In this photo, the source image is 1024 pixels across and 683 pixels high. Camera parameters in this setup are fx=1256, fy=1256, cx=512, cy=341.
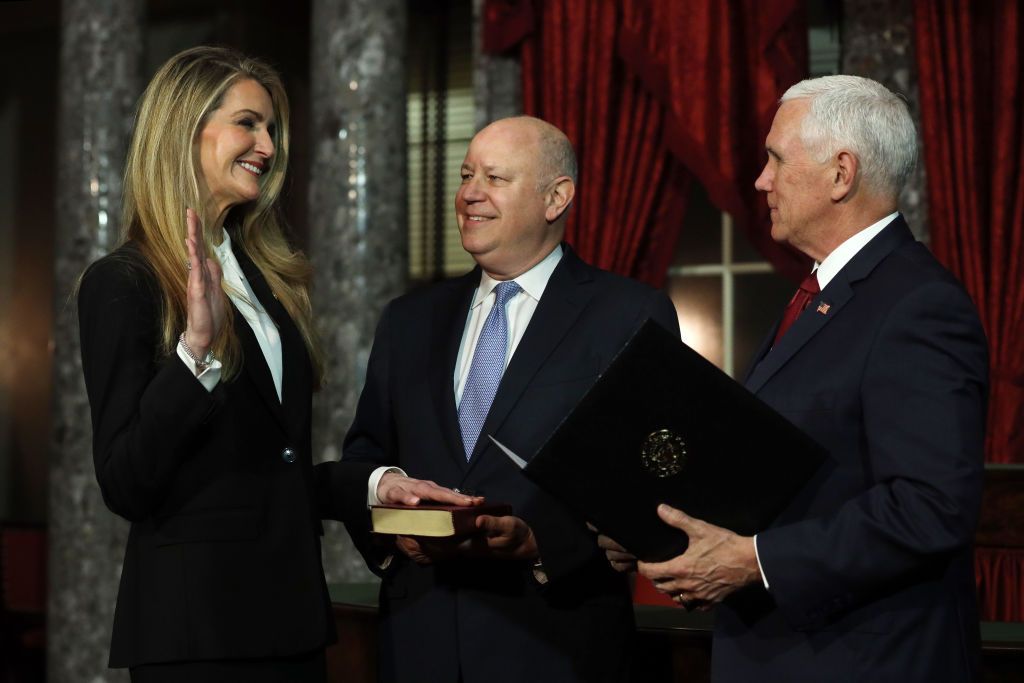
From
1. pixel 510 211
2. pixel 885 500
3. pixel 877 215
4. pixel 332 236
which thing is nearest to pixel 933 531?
pixel 885 500

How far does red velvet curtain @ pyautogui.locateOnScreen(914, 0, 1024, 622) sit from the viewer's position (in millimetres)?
4859

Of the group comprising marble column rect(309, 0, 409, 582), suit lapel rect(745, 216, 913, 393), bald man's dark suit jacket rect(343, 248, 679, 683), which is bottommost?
bald man's dark suit jacket rect(343, 248, 679, 683)

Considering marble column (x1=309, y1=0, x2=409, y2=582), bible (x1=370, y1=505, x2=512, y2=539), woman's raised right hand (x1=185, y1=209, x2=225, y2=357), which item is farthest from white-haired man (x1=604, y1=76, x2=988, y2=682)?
marble column (x1=309, y1=0, x2=409, y2=582)

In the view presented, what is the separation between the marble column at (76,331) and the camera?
18.4 ft

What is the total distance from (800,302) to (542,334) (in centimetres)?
65

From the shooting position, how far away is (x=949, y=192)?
4984 millimetres

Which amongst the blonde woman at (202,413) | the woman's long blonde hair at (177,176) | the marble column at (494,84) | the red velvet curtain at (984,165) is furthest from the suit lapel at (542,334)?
the marble column at (494,84)

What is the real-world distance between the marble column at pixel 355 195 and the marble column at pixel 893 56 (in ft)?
6.27

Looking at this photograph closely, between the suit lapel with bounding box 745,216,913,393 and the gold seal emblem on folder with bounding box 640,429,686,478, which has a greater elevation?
the suit lapel with bounding box 745,216,913,393

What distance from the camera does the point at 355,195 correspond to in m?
5.28

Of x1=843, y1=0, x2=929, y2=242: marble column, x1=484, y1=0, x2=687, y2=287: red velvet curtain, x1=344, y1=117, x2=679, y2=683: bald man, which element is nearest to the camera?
x1=344, y1=117, x2=679, y2=683: bald man

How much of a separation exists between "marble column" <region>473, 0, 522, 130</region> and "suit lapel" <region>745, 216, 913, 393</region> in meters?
3.77

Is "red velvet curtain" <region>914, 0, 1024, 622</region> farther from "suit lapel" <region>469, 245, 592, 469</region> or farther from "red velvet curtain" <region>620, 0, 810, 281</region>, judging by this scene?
"suit lapel" <region>469, 245, 592, 469</region>

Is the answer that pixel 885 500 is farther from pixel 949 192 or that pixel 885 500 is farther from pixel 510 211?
pixel 949 192
